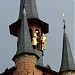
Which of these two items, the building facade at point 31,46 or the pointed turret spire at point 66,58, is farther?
the pointed turret spire at point 66,58

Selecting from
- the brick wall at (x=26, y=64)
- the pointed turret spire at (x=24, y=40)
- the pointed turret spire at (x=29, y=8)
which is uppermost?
the pointed turret spire at (x=29, y=8)

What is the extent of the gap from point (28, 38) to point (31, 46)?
1082 mm

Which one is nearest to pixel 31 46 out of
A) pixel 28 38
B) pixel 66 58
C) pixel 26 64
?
pixel 28 38

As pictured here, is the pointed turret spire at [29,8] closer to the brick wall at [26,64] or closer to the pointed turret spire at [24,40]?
the pointed turret spire at [24,40]

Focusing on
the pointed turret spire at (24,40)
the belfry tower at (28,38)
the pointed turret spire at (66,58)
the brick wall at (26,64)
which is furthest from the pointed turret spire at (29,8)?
the brick wall at (26,64)

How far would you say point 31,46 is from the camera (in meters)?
71.0

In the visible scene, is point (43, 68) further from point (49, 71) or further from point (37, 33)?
point (37, 33)

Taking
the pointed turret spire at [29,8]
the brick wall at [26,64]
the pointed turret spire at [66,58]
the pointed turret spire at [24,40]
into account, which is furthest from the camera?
the pointed turret spire at [29,8]

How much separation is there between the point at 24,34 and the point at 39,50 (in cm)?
480

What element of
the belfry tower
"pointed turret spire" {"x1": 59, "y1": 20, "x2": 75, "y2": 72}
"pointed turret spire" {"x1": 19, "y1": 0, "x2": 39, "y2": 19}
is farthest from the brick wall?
"pointed turret spire" {"x1": 19, "y1": 0, "x2": 39, "y2": 19}

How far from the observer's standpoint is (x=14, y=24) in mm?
77938

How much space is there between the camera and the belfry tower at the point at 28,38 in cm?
6994

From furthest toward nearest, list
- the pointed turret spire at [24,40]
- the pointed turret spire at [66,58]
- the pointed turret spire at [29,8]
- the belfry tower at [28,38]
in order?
the pointed turret spire at [29,8], the pointed turret spire at [66,58], the pointed turret spire at [24,40], the belfry tower at [28,38]

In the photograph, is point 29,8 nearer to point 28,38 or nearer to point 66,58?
point 28,38
